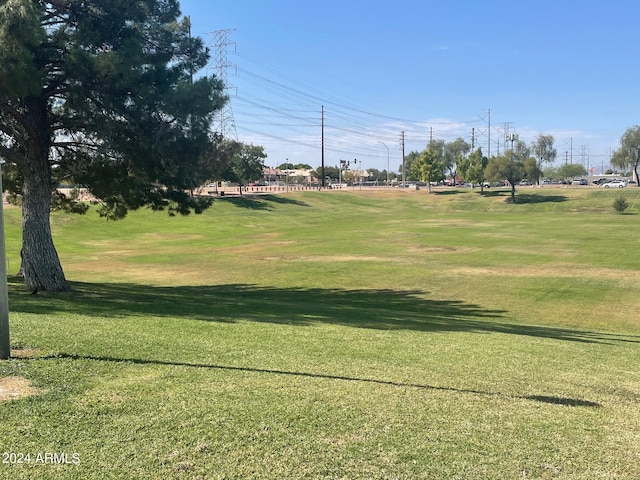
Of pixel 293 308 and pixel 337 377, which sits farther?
pixel 293 308

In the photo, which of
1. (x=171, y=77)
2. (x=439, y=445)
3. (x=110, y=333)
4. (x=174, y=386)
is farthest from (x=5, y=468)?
(x=171, y=77)

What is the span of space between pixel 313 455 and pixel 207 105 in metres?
13.3

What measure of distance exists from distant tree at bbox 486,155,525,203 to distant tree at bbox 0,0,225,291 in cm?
9219

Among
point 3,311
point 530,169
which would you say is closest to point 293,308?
point 3,311

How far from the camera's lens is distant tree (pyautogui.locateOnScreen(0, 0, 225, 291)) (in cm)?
1410

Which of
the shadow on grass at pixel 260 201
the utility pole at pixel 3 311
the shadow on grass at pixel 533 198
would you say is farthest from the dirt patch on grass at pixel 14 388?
the shadow on grass at pixel 533 198

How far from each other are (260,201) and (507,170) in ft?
153

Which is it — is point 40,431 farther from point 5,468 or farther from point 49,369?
point 49,369

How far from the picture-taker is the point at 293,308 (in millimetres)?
17312

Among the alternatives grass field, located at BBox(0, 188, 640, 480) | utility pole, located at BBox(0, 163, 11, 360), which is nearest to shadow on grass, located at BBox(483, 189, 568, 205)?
grass field, located at BBox(0, 188, 640, 480)

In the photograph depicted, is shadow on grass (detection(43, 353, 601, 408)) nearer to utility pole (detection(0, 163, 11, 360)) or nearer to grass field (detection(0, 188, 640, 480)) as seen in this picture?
grass field (detection(0, 188, 640, 480))

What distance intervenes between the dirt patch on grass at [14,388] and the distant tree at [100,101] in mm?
9336

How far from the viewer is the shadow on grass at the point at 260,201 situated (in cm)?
8662

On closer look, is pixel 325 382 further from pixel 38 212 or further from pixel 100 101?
pixel 38 212
